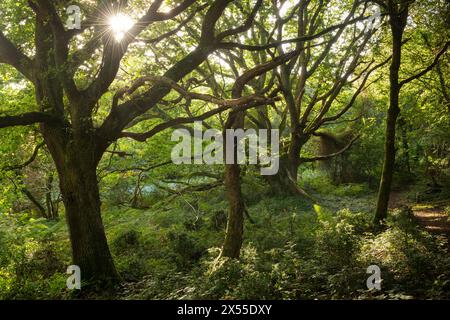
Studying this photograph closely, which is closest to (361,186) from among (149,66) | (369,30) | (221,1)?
(369,30)

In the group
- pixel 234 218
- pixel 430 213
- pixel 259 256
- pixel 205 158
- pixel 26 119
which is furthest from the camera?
pixel 205 158

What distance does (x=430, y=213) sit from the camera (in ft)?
46.5

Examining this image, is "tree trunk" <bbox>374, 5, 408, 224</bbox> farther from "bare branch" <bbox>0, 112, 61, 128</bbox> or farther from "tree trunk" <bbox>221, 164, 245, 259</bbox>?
"bare branch" <bbox>0, 112, 61, 128</bbox>

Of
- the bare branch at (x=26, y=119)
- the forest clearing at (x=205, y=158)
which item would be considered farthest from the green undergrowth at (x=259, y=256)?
the bare branch at (x=26, y=119)

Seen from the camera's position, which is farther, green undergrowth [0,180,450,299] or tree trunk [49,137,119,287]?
tree trunk [49,137,119,287]

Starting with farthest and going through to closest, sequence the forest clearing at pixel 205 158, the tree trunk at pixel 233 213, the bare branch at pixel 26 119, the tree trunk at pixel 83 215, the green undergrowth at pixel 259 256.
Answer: the tree trunk at pixel 83 215 → the tree trunk at pixel 233 213 → the bare branch at pixel 26 119 → the forest clearing at pixel 205 158 → the green undergrowth at pixel 259 256

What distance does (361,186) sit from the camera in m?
20.6

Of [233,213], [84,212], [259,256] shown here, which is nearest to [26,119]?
[84,212]

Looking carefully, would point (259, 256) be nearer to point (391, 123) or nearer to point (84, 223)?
point (84, 223)

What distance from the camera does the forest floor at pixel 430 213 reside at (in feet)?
35.6

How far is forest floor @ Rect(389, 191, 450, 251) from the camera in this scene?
10840 millimetres

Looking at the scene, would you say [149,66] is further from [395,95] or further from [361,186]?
[361,186]

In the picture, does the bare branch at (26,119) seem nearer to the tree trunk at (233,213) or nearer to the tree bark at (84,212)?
the tree bark at (84,212)

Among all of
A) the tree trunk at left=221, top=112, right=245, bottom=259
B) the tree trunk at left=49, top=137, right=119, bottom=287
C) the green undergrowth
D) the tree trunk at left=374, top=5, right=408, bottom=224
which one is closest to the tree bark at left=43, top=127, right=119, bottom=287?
the tree trunk at left=49, top=137, right=119, bottom=287
